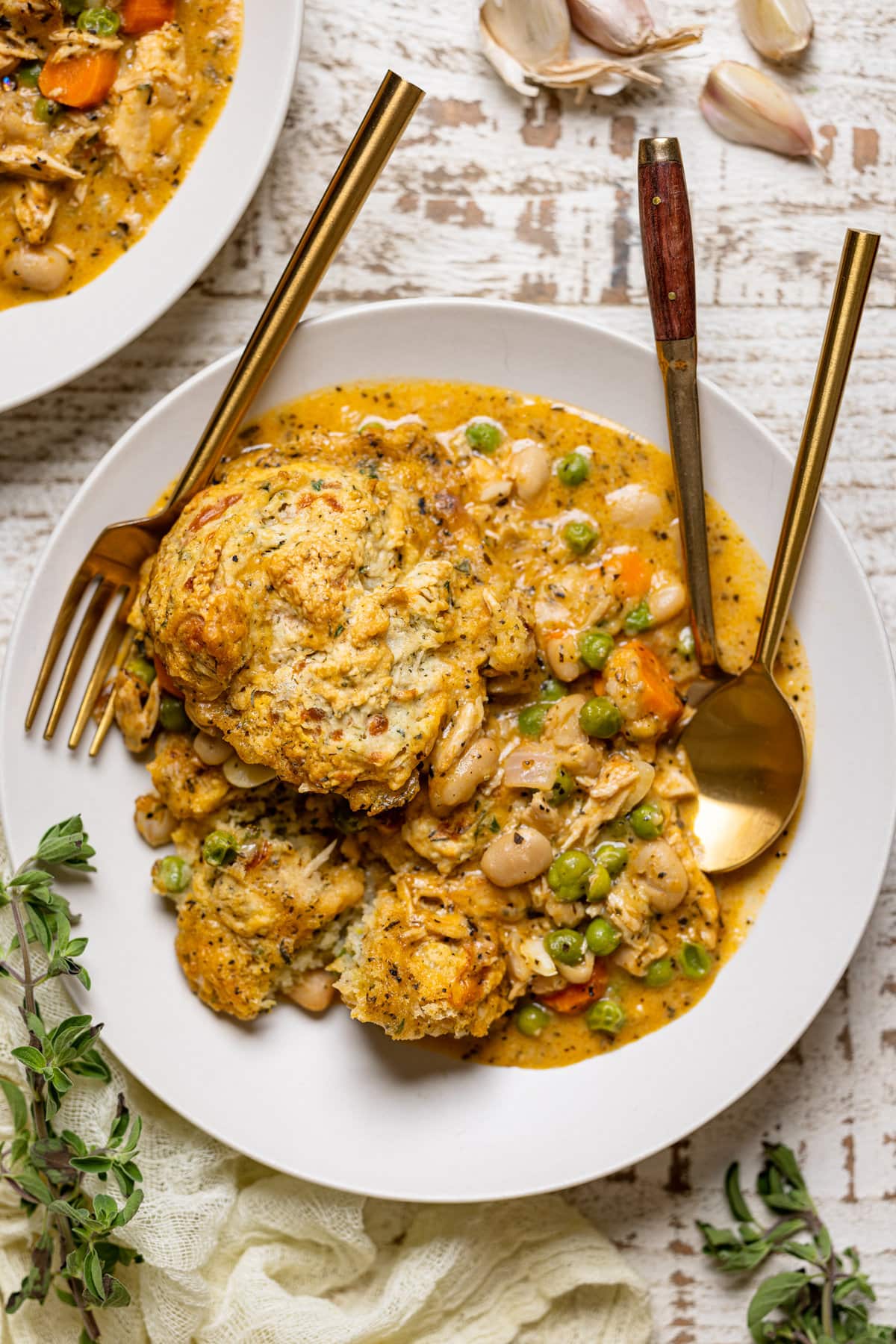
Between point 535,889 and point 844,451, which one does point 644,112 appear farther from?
point 535,889

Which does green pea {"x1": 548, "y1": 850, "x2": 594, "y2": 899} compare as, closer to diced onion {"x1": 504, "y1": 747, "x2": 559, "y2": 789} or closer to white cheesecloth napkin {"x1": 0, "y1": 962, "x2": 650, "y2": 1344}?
diced onion {"x1": 504, "y1": 747, "x2": 559, "y2": 789}

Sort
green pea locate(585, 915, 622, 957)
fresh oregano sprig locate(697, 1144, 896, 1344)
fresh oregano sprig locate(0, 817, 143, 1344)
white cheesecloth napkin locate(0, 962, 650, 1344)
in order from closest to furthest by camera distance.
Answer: fresh oregano sprig locate(0, 817, 143, 1344)
green pea locate(585, 915, 622, 957)
white cheesecloth napkin locate(0, 962, 650, 1344)
fresh oregano sprig locate(697, 1144, 896, 1344)

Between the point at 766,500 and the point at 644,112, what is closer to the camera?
the point at 766,500

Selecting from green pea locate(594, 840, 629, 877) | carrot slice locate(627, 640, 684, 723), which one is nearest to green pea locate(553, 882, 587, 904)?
green pea locate(594, 840, 629, 877)

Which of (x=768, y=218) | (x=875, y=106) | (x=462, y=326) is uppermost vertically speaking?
(x=875, y=106)

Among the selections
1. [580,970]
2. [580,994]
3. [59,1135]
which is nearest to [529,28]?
[580,970]

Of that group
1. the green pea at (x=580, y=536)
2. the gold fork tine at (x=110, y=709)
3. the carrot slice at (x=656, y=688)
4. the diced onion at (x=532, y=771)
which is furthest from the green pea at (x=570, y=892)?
the gold fork tine at (x=110, y=709)

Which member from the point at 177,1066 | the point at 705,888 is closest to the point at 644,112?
the point at 705,888
